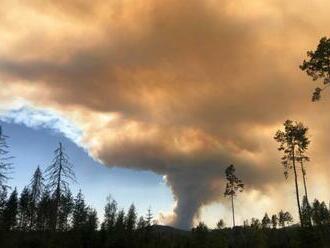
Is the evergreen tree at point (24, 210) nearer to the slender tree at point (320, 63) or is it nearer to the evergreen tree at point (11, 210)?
the evergreen tree at point (11, 210)

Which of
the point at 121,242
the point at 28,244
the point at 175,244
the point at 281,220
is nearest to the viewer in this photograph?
the point at 28,244

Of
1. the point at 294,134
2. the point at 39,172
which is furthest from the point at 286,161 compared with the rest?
the point at 39,172

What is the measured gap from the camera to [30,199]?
11681 centimetres

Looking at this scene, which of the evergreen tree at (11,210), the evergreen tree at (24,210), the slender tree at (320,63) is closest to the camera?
the slender tree at (320,63)

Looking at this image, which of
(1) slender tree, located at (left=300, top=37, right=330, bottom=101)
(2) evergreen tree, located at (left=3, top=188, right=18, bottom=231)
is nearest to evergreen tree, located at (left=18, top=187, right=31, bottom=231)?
(2) evergreen tree, located at (left=3, top=188, right=18, bottom=231)

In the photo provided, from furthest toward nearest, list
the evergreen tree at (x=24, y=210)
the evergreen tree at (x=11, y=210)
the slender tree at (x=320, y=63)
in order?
the evergreen tree at (x=24, y=210)
the evergreen tree at (x=11, y=210)
the slender tree at (x=320, y=63)

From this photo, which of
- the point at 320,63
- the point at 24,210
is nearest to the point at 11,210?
the point at 24,210

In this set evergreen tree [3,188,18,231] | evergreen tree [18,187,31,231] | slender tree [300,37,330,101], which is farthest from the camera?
evergreen tree [18,187,31,231]

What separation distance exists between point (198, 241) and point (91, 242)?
16091 mm

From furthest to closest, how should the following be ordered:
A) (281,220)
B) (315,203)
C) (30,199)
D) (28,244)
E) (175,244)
Answer: 1. (281,220)
2. (315,203)
3. (30,199)
4. (175,244)
5. (28,244)

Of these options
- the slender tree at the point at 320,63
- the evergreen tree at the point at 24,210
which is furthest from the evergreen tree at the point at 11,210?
the slender tree at the point at 320,63

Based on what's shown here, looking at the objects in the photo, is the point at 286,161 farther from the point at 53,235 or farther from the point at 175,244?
the point at 53,235

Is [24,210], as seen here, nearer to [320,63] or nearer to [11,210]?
[11,210]

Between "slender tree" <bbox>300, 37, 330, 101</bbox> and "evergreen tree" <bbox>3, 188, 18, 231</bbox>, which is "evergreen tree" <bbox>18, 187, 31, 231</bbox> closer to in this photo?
"evergreen tree" <bbox>3, 188, 18, 231</bbox>
